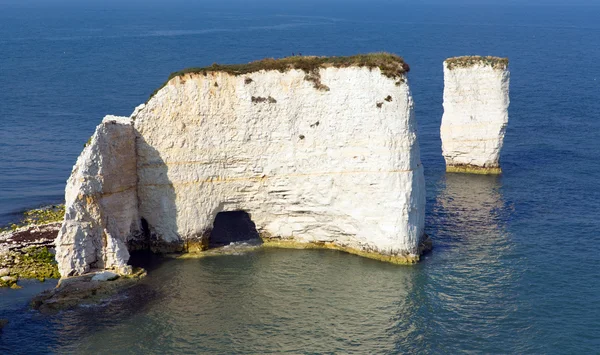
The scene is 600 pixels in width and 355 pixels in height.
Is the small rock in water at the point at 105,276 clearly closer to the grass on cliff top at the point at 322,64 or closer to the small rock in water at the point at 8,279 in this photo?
the small rock in water at the point at 8,279

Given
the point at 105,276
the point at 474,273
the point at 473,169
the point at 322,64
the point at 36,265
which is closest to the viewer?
the point at 105,276

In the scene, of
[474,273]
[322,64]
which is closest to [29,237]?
[322,64]

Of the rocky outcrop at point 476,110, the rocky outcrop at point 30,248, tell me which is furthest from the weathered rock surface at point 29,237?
the rocky outcrop at point 476,110

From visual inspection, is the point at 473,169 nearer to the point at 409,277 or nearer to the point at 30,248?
the point at 409,277

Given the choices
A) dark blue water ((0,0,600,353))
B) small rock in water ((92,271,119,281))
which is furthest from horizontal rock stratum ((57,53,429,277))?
dark blue water ((0,0,600,353))

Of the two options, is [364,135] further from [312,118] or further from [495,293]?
[495,293]

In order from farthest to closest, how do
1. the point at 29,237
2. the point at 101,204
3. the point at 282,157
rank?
1. the point at 29,237
2. the point at 282,157
3. the point at 101,204

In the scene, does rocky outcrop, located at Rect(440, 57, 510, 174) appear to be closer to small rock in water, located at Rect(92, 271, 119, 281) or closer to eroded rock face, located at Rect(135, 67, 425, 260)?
eroded rock face, located at Rect(135, 67, 425, 260)
